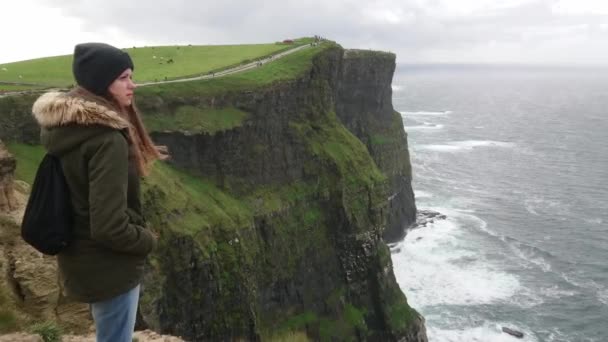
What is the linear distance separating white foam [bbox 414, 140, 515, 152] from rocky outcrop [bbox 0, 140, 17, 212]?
119975 mm

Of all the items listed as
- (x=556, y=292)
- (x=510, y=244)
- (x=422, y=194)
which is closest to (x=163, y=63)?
(x=510, y=244)

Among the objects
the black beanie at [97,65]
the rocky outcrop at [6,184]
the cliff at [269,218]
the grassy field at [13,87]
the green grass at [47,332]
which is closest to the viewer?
the black beanie at [97,65]

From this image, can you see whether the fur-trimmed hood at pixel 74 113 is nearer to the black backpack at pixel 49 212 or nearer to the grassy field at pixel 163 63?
the black backpack at pixel 49 212

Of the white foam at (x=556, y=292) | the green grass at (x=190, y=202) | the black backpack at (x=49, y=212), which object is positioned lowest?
the white foam at (x=556, y=292)

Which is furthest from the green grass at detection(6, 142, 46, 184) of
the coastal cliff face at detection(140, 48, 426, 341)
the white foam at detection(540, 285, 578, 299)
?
the white foam at detection(540, 285, 578, 299)

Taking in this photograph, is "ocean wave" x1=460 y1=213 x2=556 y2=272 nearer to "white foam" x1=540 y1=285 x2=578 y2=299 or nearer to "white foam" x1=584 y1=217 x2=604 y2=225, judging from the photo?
"white foam" x1=540 y1=285 x2=578 y2=299

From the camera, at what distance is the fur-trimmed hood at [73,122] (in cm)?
511

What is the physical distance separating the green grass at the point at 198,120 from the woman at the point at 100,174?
3498 cm

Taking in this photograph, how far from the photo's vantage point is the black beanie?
5.34 metres

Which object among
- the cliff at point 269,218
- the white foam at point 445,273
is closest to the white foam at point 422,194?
the white foam at point 445,273

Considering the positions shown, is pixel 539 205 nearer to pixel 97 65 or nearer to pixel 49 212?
pixel 97 65

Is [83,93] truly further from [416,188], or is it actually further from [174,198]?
[416,188]

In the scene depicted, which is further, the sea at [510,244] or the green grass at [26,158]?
the sea at [510,244]

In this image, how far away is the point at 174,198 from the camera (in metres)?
35.3
